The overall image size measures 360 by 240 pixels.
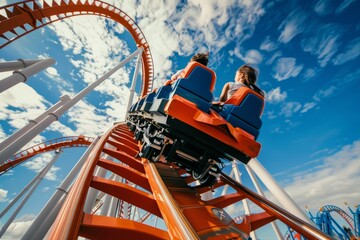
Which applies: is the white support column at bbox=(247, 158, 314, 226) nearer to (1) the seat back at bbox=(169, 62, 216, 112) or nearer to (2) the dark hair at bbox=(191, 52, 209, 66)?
(1) the seat back at bbox=(169, 62, 216, 112)

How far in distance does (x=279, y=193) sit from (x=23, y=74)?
459 centimetres

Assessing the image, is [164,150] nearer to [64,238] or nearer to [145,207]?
[145,207]

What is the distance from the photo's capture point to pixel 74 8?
678 cm

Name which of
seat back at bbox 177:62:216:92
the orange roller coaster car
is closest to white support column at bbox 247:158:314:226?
the orange roller coaster car

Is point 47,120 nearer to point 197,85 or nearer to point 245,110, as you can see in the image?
point 197,85

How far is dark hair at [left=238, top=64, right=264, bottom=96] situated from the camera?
2.14m

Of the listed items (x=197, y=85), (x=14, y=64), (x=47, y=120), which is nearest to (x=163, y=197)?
(x=197, y=85)

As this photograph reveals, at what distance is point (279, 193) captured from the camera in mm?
1991

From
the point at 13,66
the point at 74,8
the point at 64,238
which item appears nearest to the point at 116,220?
the point at 64,238

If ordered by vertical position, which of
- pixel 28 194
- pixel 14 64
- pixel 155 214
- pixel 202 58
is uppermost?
pixel 202 58

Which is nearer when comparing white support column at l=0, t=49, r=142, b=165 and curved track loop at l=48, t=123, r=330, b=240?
curved track loop at l=48, t=123, r=330, b=240

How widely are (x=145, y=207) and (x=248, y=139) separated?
106 centimetres

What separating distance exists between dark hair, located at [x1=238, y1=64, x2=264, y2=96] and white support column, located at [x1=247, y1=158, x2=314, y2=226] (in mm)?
903

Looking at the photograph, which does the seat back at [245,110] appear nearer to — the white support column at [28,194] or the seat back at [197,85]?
the seat back at [197,85]
